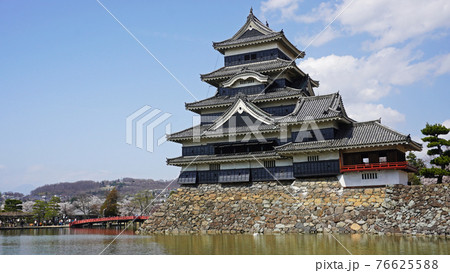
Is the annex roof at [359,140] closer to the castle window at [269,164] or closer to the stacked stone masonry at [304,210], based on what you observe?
the castle window at [269,164]

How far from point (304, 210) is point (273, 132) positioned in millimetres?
6716

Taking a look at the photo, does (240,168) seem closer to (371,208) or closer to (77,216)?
(371,208)

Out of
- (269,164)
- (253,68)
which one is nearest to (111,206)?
(253,68)

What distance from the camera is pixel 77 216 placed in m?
74.4

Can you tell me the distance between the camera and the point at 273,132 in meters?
30.4

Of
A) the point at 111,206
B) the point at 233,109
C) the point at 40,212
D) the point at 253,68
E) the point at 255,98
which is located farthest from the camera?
the point at 111,206

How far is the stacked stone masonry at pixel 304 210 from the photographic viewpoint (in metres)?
22.9

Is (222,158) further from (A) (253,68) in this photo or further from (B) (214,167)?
(A) (253,68)

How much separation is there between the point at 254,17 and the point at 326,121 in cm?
1416

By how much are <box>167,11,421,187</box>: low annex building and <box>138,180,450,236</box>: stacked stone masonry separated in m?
1.07

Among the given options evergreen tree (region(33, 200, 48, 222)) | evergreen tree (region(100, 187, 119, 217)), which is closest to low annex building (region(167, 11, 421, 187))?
evergreen tree (region(33, 200, 48, 222))

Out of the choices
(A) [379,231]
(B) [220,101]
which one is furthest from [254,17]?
(A) [379,231]

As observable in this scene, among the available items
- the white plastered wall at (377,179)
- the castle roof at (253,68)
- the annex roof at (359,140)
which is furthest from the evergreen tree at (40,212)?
the white plastered wall at (377,179)

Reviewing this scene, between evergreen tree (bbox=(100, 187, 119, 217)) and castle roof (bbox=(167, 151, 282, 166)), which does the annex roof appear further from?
evergreen tree (bbox=(100, 187, 119, 217))
